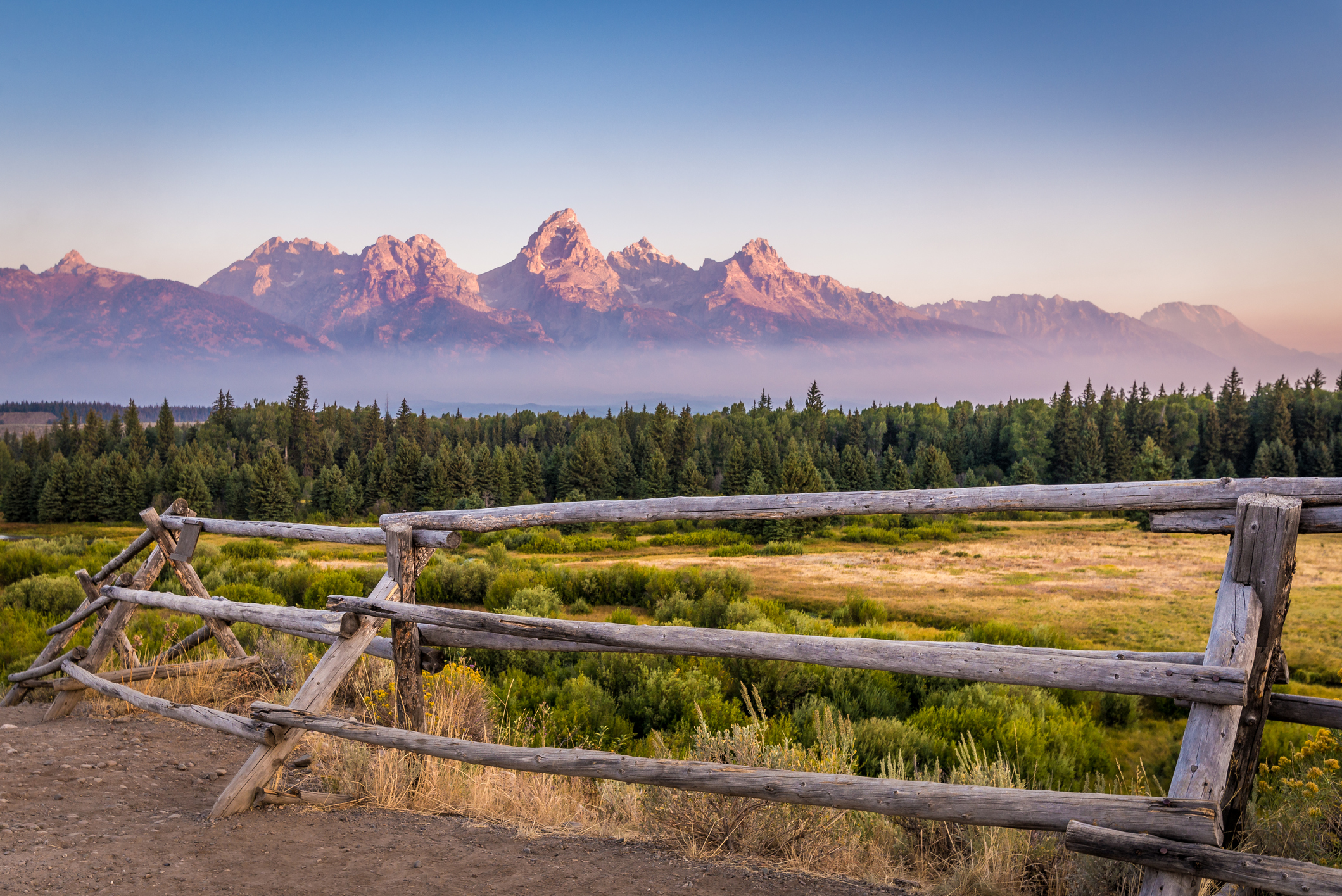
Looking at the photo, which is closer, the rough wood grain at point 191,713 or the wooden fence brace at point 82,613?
the rough wood grain at point 191,713

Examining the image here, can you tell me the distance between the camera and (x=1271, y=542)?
2975mm

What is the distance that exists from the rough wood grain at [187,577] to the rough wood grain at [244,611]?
45cm

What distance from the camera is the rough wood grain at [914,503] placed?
3182 millimetres

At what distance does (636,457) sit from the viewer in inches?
3661

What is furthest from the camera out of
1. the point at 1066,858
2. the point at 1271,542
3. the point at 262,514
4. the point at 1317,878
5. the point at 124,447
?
the point at 124,447

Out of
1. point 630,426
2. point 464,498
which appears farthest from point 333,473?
point 630,426

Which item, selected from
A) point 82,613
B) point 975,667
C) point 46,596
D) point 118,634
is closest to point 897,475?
point 46,596

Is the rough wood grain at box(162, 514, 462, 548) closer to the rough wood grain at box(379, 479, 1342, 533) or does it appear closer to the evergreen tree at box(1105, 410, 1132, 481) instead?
the rough wood grain at box(379, 479, 1342, 533)

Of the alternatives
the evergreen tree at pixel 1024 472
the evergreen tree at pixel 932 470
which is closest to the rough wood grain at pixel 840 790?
the evergreen tree at pixel 932 470

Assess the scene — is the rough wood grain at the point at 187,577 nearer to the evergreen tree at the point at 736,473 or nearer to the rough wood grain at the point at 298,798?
the rough wood grain at the point at 298,798

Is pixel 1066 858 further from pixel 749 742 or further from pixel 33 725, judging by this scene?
pixel 33 725

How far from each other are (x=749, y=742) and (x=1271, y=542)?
9.78 feet

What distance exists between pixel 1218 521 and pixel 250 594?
14946 millimetres

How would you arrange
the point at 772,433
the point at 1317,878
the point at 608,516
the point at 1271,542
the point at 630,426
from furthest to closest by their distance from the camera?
the point at 630,426
the point at 772,433
the point at 608,516
the point at 1271,542
the point at 1317,878
